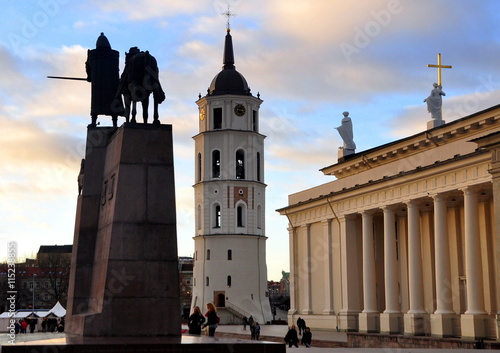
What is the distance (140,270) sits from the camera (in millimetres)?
20109

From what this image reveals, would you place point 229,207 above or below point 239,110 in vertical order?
below

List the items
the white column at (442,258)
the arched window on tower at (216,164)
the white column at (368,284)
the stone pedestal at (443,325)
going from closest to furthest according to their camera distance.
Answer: the stone pedestal at (443,325) → the white column at (442,258) → the white column at (368,284) → the arched window on tower at (216,164)

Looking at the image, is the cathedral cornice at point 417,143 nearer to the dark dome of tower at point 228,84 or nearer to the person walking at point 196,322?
the person walking at point 196,322

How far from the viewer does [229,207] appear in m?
95.4

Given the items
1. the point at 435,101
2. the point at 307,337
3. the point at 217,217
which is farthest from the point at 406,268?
the point at 217,217

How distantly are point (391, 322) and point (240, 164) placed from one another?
52348 millimetres

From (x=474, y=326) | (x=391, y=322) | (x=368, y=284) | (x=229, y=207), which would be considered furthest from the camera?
(x=229, y=207)

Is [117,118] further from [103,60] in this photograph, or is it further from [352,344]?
[352,344]

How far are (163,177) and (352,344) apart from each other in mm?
23900

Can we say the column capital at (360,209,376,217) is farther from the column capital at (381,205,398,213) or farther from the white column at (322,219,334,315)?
the white column at (322,219,334,315)

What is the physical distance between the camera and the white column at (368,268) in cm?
5034

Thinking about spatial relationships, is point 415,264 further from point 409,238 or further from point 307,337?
point 307,337

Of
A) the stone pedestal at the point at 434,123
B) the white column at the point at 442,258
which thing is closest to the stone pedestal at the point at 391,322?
the white column at the point at 442,258

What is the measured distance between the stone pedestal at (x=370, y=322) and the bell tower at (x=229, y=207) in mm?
43331
